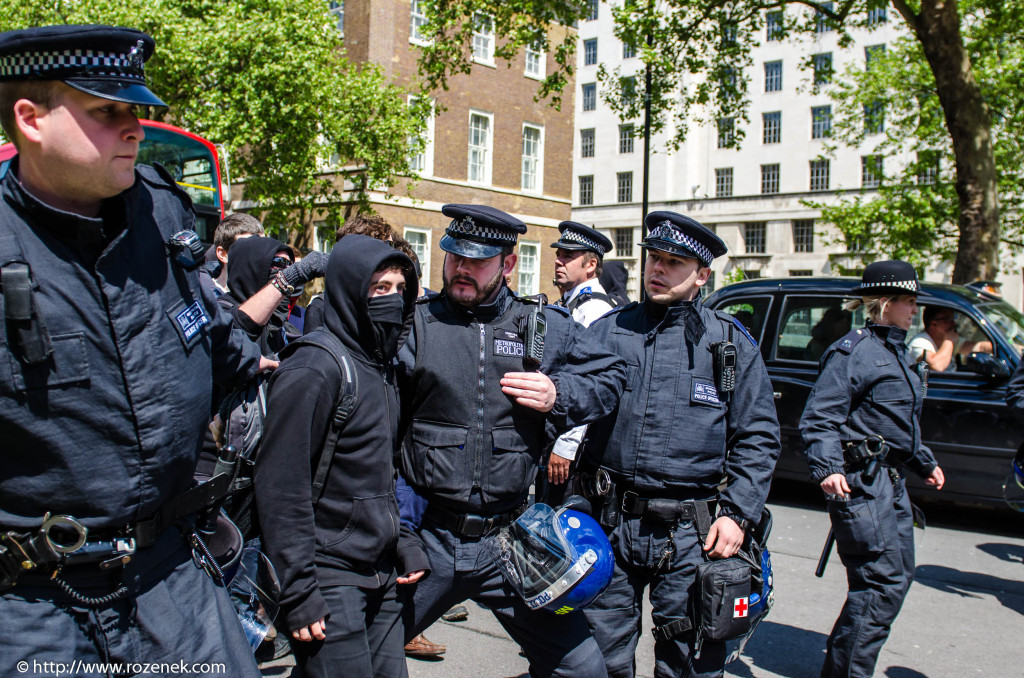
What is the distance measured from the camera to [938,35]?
12680 millimetres

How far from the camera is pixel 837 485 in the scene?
Answer: 13.4 feet

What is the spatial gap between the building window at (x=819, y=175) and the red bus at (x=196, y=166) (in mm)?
42348

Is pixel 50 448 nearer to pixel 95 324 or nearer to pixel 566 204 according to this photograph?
pixel 95 324

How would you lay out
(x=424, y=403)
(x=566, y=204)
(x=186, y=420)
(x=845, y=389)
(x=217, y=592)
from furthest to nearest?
(x=566, y=204), (x=845, y=389), (x=424, y=403), (x=217, y=592), (x=186, y=420)

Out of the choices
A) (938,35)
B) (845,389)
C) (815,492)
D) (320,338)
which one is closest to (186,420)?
(320,338)

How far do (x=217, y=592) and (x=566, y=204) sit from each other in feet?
101

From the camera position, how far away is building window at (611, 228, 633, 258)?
2194 inches

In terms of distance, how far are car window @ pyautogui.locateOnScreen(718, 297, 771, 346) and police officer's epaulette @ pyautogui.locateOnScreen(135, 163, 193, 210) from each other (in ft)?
23.4

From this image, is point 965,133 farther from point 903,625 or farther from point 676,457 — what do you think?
point 676,457

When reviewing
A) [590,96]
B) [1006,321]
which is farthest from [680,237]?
[590,96]

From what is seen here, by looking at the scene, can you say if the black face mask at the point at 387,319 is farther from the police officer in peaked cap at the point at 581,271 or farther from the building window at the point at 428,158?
the building window at the point at 428,158

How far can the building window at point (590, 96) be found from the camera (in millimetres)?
58906

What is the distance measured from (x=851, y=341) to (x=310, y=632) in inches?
120

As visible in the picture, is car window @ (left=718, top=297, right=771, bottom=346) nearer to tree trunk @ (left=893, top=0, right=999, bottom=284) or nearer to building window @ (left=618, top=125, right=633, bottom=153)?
tree trunk @ (left=893, top=0, right=999, bottom=284)
